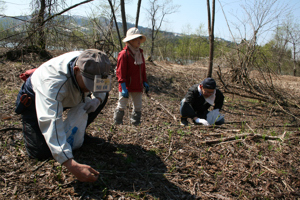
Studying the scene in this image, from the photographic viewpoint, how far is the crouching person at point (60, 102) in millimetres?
1628

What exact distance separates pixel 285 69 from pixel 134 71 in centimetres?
4010

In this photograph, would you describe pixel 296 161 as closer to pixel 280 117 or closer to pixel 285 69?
pixel 280 117

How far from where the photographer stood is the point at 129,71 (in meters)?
3.96

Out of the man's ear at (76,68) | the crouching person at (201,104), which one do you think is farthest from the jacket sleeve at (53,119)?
the crouching person at (201,104)

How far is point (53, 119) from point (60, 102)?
0.18m

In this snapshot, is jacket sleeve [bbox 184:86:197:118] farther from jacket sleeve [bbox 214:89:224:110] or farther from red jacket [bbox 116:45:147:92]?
red jacket [bbox 116:45:147:92]

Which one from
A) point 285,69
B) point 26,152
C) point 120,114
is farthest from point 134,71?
point 285,69

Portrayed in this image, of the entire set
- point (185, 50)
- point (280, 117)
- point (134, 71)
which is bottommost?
point (280, 117)

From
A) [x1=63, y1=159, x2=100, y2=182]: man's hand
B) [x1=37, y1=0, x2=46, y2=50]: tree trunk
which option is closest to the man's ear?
[x1=63, y1=159, x2=100, y2=182]: man's hand

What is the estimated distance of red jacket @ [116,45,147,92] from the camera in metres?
3.82

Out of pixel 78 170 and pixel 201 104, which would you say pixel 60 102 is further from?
pixel 201 104

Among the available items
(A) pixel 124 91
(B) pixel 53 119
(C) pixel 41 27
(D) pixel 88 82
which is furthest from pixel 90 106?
(C) pixel 41 27

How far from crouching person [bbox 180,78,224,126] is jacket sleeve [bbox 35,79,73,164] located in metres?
2.72

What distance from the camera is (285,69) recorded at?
36.7 meters
